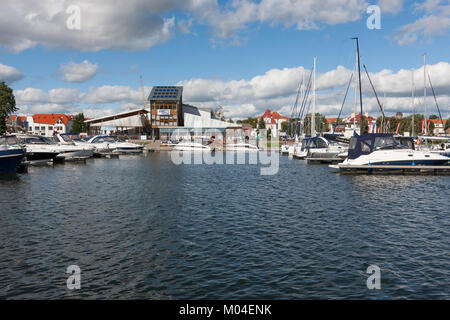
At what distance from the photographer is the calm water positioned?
340 inches

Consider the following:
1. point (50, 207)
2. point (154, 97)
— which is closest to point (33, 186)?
point (50, 207)

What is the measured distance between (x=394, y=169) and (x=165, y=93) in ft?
234

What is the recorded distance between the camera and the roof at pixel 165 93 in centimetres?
9119

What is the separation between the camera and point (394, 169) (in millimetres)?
30219

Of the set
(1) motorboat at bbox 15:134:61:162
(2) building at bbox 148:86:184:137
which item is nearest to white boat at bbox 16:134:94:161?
(1) motorboat at bbox 15:134:61:162

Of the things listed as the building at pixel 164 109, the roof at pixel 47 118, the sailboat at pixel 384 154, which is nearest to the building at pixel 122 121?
the building at pixel 164 109

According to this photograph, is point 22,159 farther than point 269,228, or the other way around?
point 22,159

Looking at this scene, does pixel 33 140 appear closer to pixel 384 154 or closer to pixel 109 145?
pixel 109 145

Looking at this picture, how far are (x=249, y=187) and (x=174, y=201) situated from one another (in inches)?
265

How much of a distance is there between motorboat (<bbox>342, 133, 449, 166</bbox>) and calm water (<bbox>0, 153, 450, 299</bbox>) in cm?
783

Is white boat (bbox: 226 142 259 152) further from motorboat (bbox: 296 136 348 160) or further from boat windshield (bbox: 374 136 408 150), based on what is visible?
boat windshield (bbox: 374 136 408 150)

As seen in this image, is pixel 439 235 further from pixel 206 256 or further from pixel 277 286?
pixel 206 256

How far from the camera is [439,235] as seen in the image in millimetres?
12594
